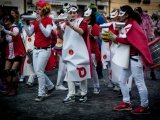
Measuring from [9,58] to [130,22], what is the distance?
3341 millimetres

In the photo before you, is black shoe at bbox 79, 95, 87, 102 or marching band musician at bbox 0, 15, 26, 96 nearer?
black shoe at bbox 79, 95, 87, 102

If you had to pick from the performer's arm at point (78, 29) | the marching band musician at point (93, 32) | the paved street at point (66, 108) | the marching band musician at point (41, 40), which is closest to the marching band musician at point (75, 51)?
the performer's arm at point (78, 29)

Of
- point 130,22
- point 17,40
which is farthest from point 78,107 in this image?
point 17,40

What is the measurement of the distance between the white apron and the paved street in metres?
0.61

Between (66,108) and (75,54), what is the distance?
1.15m

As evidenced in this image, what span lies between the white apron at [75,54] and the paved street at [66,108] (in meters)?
0.61

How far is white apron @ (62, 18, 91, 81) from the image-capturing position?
8.12 metres

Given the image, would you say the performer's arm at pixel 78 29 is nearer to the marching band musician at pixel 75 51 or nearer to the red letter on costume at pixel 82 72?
the marching band musician at pixel 75 51

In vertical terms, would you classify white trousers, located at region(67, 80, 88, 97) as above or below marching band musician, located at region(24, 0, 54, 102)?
below

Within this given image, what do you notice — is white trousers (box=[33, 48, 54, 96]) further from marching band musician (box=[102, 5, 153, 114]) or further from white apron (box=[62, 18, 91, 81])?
marching band musician (box=[102, 5, 153, 114])

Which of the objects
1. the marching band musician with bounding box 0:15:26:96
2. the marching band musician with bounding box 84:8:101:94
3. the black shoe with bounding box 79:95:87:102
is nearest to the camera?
the black shoe with bounding box 79:95:87:102

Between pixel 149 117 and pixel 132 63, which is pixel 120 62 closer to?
pixel 132 63

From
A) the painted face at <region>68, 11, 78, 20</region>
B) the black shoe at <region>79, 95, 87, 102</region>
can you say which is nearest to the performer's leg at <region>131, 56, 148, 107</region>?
the black shoe at <region>79, 95, 87, 102</region>

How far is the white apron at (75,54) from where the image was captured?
8.12 meters
